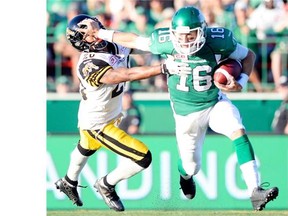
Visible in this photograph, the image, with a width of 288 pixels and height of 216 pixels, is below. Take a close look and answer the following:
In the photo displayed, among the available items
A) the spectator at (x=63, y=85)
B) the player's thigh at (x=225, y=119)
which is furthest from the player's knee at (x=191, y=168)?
the spectator at (x=63, y=85)

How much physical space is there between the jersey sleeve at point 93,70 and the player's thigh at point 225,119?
923 millimetres

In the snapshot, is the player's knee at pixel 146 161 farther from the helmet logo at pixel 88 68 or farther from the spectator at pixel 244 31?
the spectator at pixel 244 31

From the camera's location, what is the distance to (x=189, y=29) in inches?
321

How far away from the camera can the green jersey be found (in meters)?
8.42

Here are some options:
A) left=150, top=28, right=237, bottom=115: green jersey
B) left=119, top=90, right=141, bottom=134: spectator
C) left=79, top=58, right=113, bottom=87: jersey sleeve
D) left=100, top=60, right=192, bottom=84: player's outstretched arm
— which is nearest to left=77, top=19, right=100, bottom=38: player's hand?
left=79, top=58, right=113, bottom=87: jersey sleeve

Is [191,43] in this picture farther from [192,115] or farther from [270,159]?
[270,159]

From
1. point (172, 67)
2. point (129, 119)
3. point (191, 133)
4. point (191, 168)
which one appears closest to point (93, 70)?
point (172, 67)

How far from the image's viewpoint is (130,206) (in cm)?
1084
